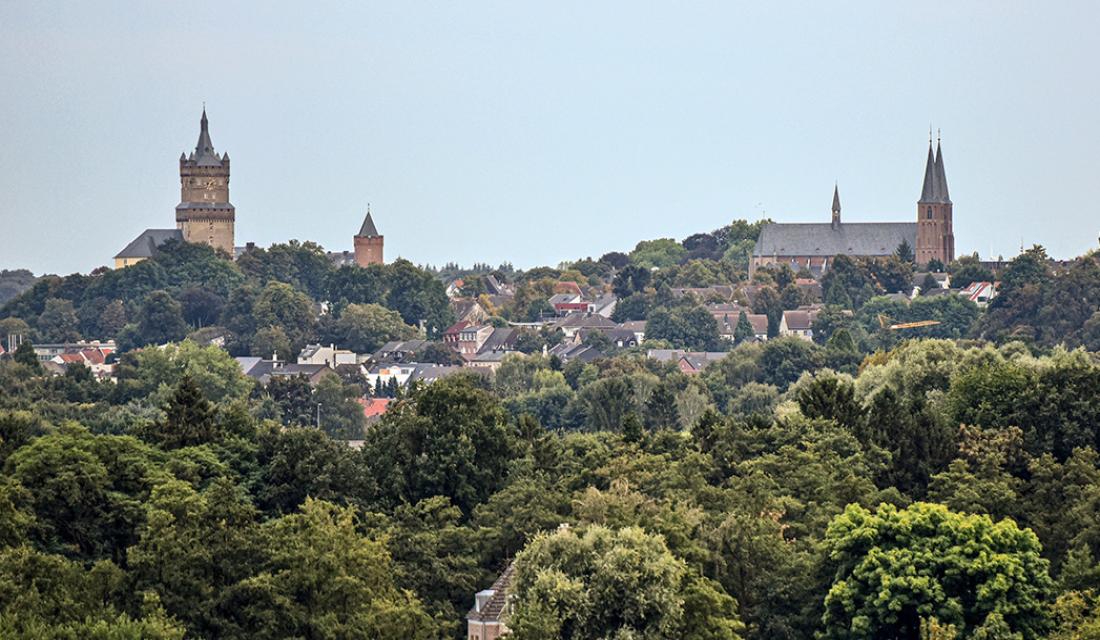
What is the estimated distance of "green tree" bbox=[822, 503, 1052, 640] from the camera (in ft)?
190

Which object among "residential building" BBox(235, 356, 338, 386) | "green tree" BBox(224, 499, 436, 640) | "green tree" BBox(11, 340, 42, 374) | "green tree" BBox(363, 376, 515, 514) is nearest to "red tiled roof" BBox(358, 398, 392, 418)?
"residential building" BBox(235, 356, 338, 386)

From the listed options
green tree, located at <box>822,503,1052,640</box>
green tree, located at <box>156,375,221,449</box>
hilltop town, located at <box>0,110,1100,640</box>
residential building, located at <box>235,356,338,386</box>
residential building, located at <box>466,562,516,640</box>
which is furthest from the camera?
residential building, located at <box>235,356,338,386</box>

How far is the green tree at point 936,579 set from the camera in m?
58.0

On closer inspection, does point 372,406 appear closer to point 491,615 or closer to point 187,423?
point 187,423

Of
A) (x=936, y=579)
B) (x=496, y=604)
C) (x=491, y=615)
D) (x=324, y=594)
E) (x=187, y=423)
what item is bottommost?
(x=491, y=615)

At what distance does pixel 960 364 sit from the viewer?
100 metres

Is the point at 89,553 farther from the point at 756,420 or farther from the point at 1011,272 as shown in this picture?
the point at 1011,272

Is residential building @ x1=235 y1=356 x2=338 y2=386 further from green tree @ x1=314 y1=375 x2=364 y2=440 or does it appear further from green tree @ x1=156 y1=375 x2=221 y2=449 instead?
green tree @ x1=156 y1=375 x2=221 y2=449

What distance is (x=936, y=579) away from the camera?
58.8 metres

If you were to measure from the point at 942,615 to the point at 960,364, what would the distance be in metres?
42.9

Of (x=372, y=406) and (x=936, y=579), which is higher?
(x=372, y=406)

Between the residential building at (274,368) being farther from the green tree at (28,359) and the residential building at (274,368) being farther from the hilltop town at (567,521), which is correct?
the hilltop town at (567,521)

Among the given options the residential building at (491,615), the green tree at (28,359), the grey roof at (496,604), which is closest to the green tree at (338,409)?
the green tree at (28,359)

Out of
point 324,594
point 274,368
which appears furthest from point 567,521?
point 274,368
